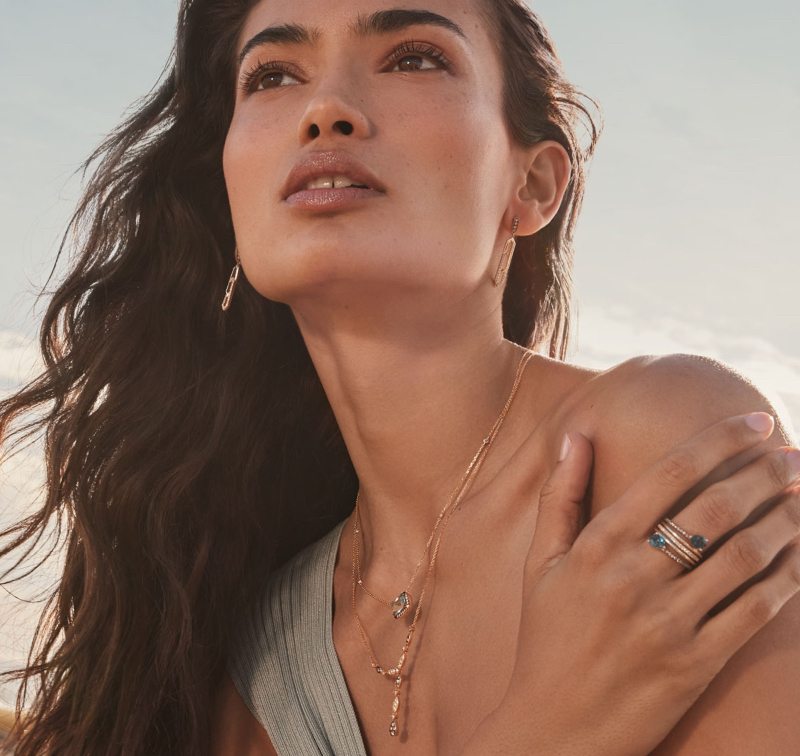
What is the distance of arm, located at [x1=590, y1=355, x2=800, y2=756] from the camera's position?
1591mm

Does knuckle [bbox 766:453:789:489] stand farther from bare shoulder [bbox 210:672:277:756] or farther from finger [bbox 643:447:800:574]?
bare shoulder [bbox 210:672:277:756]

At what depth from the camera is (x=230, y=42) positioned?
2885 mm

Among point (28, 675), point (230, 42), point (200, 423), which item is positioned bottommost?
point (28, 675)

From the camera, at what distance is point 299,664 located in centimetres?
256

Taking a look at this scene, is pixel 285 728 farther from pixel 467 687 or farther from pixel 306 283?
pixel 306 283

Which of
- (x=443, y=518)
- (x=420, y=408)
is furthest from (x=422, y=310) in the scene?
(x=443, y=518)

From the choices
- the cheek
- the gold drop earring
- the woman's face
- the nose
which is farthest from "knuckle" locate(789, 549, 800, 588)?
the cheek

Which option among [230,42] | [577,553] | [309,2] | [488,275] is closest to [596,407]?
[577,553]

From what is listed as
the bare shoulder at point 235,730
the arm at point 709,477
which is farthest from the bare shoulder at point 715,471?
the bare shoulder at point 235,730

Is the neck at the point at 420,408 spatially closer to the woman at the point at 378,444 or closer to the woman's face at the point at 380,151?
the woman at the point at 378,444

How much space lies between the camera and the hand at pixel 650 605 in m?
1.55

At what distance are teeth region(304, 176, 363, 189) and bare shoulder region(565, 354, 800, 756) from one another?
615mm

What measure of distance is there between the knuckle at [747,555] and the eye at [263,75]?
1462 millimetres

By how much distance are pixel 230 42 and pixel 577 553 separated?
185 cm
